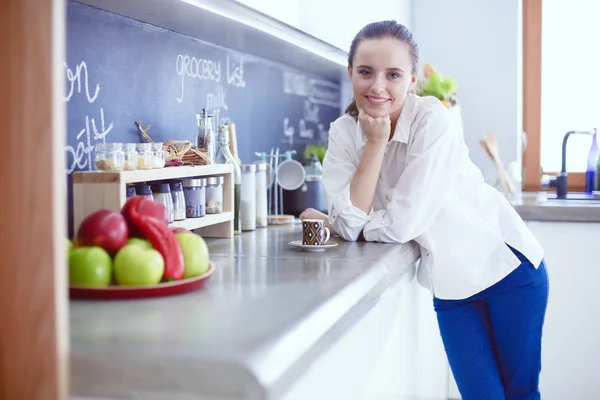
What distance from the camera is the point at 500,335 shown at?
1.99 metres

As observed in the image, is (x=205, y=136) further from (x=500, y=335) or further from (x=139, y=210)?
(x=500, y=335)

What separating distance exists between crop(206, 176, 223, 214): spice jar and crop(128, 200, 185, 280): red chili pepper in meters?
0.70

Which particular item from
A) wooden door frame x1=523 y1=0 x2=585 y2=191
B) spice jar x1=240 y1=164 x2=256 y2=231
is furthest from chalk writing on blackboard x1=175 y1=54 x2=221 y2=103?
wooden door frame x1=523 y1=0 x2=585 y2=191

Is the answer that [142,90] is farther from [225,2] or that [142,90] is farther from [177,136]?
[225,2]

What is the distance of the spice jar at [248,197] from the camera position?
2152 millimetres

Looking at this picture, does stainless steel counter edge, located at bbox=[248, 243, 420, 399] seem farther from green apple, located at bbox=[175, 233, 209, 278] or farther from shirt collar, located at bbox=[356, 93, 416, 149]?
shirt collar, located at bbox=[356, 93, 416, 149]

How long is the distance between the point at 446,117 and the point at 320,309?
3.05ft

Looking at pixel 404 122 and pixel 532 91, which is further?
pixel 532 91

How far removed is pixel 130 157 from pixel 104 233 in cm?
42

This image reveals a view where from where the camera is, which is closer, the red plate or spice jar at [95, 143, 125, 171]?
the red plate

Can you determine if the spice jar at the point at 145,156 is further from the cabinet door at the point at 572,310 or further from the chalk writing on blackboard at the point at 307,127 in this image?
the cabinet door at the point at 572,310

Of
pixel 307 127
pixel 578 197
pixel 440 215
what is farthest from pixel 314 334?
pixel 578 197

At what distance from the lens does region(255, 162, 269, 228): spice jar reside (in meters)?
2.26

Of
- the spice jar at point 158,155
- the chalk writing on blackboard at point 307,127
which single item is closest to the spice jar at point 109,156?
the spice jar at point 158,155
